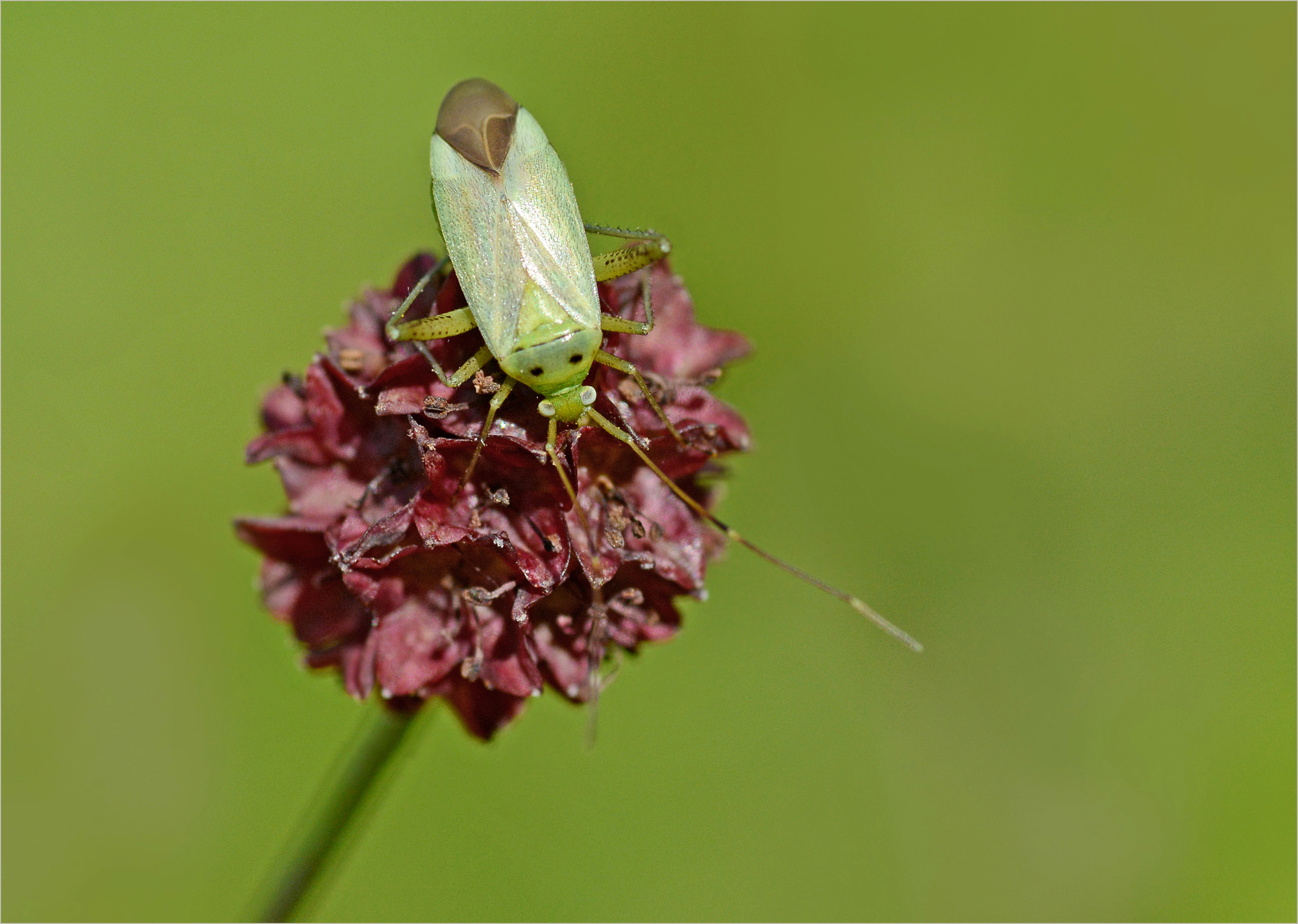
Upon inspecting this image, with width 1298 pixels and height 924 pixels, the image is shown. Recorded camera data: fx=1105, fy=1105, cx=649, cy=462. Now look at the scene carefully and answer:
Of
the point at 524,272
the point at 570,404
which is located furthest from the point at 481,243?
the point at 570,404

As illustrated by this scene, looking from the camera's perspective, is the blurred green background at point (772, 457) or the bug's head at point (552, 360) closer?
the bug's head at point (552, 360)

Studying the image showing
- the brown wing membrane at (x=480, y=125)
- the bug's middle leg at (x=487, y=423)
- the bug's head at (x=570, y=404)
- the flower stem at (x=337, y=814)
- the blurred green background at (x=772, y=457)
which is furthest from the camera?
the blurred green background at (x=772, y=457)

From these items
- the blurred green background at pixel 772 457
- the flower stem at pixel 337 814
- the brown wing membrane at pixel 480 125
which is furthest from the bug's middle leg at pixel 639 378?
the blurred green background at pixel 772 457

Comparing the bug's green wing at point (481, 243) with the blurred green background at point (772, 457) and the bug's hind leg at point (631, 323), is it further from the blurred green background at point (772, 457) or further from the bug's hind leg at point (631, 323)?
the blurred green background at point (772, 457)

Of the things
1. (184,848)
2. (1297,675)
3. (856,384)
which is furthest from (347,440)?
(1297,675)

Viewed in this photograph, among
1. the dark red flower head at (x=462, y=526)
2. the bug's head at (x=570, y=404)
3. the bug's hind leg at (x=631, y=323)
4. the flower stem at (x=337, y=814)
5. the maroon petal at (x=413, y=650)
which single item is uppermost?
the bug's hind leg at (x=631, y=323)

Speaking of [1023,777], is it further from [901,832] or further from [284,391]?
[284,391]

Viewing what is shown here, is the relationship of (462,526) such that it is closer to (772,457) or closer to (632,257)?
(632,257)
